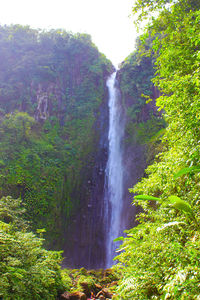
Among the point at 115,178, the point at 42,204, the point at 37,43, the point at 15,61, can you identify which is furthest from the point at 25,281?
the point at 37,43

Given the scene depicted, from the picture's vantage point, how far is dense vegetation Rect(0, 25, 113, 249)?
425 inches

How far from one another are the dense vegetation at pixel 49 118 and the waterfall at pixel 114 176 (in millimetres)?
1310

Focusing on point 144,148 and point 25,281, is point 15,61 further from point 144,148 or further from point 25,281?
point 25,281

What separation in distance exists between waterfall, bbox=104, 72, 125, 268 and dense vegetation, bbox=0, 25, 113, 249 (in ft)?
4.30

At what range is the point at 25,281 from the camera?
311 cm

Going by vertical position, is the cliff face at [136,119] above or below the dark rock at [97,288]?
above

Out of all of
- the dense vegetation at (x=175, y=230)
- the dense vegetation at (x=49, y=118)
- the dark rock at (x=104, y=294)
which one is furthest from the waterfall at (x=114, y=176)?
the dense vegetation at (x=175, y=230)

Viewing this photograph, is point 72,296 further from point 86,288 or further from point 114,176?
point 114,176

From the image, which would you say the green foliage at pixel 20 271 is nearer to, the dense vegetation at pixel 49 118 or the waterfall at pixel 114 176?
the dense vegetation at pixel 49 118

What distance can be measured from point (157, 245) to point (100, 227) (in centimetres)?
1038

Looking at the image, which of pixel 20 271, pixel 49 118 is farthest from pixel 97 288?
pixel 49 118

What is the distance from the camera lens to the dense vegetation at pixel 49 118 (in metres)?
10.8

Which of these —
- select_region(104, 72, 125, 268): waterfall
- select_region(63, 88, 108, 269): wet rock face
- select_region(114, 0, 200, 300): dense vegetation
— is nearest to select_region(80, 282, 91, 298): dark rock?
select_region(114, 0, 200, 300): dense vegetation

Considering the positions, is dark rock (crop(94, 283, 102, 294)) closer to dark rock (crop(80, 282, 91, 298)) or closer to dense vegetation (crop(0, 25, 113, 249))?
dark rock (crop(80, 282, 91, 298))
